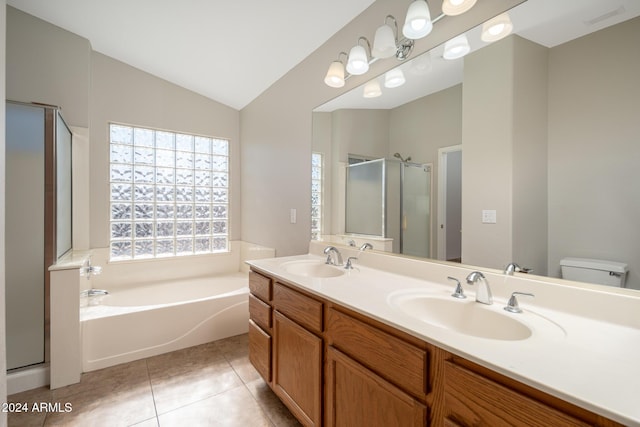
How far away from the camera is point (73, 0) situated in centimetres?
205

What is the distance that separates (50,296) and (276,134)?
214 centimetres

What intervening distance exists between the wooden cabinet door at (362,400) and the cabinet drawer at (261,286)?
579mm

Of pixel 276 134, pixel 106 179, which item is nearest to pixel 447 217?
pixel 276 134

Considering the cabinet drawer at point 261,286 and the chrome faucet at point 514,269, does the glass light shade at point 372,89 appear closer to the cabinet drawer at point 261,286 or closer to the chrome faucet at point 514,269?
the chrome faucet at point 514,269

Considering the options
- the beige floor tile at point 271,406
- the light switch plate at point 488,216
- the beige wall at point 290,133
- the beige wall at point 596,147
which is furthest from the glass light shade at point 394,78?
the beige floor tile at point 271,406

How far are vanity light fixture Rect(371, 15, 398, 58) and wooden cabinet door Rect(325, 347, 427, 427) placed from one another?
1552 millimetres

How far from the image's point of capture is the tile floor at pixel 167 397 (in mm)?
1535

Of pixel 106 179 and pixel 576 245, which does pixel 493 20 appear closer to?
pixel 576 245

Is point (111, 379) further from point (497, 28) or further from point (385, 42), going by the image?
point (497, 28)

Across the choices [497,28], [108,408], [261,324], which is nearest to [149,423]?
[108,408]

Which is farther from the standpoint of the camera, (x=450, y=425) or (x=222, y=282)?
(x=222, y=282)

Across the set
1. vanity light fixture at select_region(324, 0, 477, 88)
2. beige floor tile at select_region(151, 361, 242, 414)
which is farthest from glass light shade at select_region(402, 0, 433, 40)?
beige floor tile at select_region(151, 361, 242, 414)

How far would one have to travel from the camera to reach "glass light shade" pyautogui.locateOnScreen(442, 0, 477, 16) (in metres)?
1.18

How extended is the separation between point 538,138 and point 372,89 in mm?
990
